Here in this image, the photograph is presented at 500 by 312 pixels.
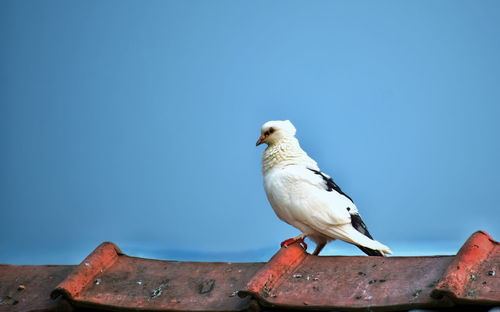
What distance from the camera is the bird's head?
6770 millimetres

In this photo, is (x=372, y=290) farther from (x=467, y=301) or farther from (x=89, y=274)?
(x=89, y=274)

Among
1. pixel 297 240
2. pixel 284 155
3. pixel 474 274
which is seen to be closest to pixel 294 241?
pixel 297 240

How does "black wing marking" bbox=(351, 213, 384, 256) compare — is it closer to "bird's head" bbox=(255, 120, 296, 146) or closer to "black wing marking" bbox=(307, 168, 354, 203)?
"black wing marking" bbox=(307, 168, 354, 203)

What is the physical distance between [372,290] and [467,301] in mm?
641

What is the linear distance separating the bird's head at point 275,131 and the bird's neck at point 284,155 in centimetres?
6

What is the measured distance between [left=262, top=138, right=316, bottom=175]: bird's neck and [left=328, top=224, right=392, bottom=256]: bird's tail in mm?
806

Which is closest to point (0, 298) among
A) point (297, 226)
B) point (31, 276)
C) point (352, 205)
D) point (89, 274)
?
point (31, 276)

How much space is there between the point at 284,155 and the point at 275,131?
1.05 feet

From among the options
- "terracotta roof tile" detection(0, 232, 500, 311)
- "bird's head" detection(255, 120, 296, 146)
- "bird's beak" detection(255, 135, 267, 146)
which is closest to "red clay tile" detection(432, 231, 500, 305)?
"terracotta roof tile" detection(0, 232, 500, 311)

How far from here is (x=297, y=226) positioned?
20.5 feet

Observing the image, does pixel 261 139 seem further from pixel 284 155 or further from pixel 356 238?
pixel 356 238

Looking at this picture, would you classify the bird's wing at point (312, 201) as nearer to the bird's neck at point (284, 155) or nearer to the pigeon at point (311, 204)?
the pigeon at point (311, 204)

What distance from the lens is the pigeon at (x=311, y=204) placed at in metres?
6.00

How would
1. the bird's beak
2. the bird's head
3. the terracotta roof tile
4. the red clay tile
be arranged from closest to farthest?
1. the red clay tile
2. the terracotta roof tile
3. the bird's head
4. the bird's beak
